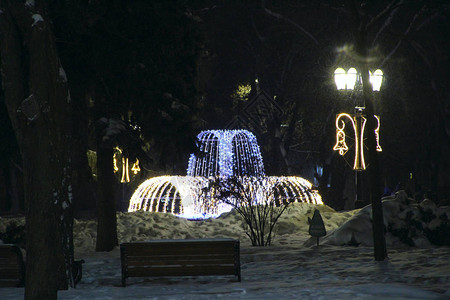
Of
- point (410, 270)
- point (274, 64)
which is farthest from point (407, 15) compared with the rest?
point (410, 270)

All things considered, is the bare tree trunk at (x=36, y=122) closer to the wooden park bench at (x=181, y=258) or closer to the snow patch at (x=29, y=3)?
the snow patch at (x=29, y=3)

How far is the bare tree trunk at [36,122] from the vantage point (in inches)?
295

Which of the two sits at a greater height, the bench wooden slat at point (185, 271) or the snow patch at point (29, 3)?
the snow patch at point (29, 3)

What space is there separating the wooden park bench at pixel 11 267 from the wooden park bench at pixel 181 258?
1.66 m

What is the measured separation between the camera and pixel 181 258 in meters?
10.0

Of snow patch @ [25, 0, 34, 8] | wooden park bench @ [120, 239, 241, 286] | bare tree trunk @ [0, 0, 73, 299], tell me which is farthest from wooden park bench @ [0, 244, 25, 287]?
snow patch @ [25, 0, 34, 8]

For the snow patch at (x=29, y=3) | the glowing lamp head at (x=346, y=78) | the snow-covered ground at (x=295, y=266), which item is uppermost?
the glowing lamp head at (x=346, y=78)

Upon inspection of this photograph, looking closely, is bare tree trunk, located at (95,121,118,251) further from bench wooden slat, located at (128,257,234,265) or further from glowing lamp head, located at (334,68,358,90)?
glowing lamp head, located at (334,68,358,90)

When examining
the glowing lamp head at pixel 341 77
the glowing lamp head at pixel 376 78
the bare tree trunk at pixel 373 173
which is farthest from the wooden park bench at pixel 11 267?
the glowing lamp head at pixel 376 78

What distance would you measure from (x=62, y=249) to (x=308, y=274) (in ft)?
13.7

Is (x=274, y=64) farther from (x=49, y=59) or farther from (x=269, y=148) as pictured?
(x=49, y=59)

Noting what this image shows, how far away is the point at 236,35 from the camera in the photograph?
35156mm

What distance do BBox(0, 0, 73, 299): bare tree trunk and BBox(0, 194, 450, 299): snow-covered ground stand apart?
54.3 inches

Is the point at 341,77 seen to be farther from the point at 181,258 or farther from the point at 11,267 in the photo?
the point at 11,267
